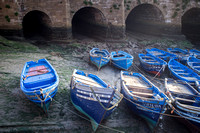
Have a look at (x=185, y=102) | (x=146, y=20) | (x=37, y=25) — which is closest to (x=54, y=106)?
(x=185, y=102)

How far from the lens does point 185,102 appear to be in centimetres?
600

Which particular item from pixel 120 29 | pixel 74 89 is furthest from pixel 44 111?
pixel 120 29

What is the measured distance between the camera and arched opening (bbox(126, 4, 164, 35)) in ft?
51.4

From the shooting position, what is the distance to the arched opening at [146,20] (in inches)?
616

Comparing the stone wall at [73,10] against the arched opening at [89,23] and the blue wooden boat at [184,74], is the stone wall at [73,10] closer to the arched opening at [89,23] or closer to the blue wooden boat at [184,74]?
the arched opening at [89,23]

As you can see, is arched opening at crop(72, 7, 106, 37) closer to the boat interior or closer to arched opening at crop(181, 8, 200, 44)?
the boat interior

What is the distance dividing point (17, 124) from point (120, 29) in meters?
11.3

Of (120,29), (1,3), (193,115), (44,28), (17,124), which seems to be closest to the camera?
(17,124)

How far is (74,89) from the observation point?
17.9 ft

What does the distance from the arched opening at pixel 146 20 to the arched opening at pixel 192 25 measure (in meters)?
4.21

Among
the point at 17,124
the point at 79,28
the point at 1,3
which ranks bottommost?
the point at 17,124

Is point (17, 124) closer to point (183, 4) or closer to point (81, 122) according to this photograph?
point (81, 122)

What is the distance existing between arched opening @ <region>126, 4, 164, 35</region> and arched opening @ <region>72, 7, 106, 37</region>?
5.56m

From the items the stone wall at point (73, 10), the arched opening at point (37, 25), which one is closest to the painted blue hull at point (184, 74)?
the stone wall at point (73, 10)
